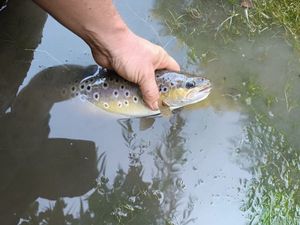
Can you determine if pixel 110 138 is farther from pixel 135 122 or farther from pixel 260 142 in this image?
pixel 260 142

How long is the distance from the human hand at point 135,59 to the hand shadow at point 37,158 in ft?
1.06

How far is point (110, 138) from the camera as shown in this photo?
251 centimetres

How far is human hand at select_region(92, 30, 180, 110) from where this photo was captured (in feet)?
7.44

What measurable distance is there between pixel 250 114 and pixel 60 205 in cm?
99

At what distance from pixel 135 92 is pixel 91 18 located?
479 millimetres

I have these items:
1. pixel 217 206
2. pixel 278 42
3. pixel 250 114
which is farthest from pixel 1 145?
pixel 278 42

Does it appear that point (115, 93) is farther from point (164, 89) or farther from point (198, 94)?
point (198, 94)

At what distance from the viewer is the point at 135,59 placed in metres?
2.29

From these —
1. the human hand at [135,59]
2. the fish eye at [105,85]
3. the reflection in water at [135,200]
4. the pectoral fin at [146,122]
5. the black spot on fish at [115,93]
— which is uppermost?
the human hand at [135,59]

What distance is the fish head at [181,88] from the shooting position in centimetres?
248

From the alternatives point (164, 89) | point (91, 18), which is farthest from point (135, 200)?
point (91, 18)

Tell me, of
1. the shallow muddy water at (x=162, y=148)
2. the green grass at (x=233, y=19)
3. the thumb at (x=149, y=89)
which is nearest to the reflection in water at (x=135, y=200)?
the shallow muddy water at (x=162, y=148)

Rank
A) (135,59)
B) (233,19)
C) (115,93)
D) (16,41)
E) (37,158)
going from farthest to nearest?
1. (233,19)
2. (16,41)
3. (115,93)
4. (37,158)
5. (135,59)

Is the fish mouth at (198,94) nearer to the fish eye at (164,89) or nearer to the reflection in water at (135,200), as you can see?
the fish eye at (164,89)
